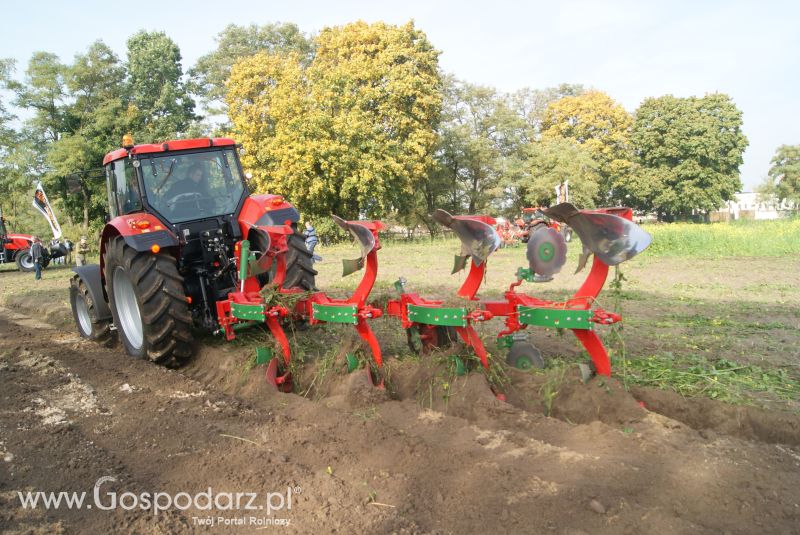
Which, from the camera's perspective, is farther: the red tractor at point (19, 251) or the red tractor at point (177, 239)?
the red tractor at point (19, 251)

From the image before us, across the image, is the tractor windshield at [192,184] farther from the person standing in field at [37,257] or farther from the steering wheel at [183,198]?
the person standing in field at [37,257]

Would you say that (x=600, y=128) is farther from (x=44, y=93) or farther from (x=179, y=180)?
(x=179, y=180)

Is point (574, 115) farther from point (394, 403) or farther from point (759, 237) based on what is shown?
point (394, 403)

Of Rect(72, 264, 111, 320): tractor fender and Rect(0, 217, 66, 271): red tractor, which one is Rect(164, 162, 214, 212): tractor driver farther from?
Rect(0, 217, 66, 271): red tractor

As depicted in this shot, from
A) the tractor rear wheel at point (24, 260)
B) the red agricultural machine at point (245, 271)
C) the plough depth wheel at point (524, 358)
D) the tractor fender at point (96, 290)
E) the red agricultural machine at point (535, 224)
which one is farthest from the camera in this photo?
the tractor rear wheel at point (24, 260)

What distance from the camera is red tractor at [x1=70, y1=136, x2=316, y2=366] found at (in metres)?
5.41

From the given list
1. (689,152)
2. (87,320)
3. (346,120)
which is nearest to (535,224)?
(87,320)

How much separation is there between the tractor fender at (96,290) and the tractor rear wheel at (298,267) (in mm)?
2229

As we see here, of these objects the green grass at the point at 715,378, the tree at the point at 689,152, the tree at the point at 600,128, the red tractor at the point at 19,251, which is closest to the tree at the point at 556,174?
the tree at the point at 600,128

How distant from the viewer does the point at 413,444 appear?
11.3ft

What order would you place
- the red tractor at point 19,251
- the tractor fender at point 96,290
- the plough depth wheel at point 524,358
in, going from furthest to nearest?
the red tractor at point 19,251
the tractor fender at point 96,290
the plough depth wheel at point 524,358

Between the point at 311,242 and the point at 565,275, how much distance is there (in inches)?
293

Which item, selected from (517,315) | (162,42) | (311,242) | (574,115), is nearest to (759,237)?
(311,242)

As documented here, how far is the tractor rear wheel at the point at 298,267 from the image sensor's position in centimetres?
606
